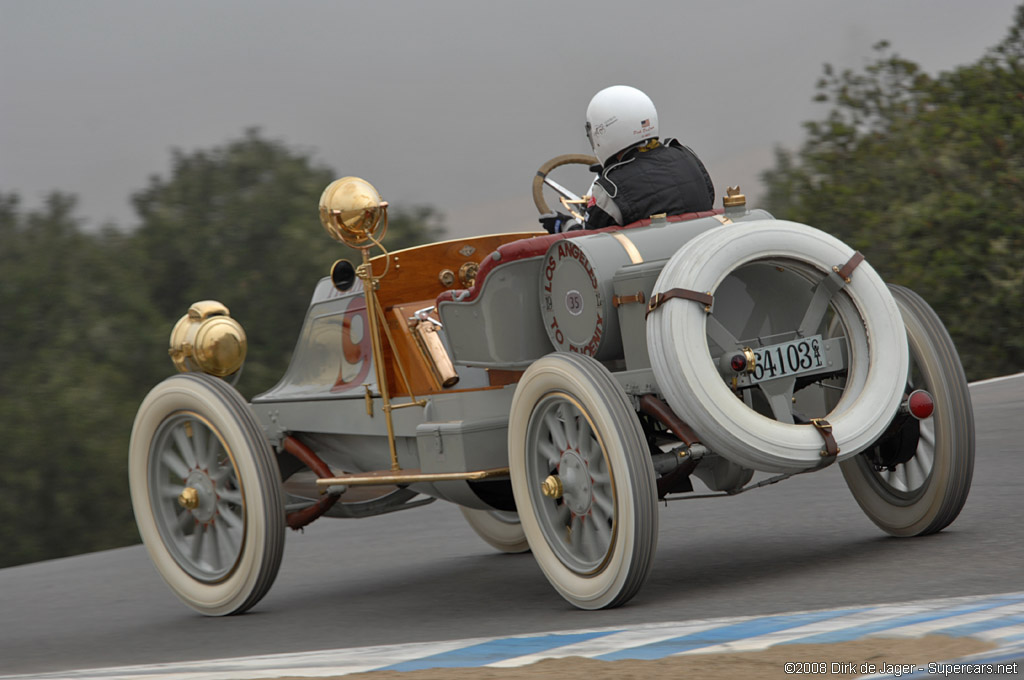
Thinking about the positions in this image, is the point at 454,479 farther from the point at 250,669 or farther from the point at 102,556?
the point at 102,556

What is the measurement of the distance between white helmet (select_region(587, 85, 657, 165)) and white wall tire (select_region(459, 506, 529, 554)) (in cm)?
236

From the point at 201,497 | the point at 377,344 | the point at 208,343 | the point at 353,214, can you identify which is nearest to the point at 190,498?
the point at 201,497

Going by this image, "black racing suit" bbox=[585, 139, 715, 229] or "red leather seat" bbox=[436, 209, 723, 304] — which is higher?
"black racing suit" bbox=[585, 139, 715, 229]

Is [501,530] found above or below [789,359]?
below

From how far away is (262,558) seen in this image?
6.36 m

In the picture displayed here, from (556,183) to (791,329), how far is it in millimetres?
1714

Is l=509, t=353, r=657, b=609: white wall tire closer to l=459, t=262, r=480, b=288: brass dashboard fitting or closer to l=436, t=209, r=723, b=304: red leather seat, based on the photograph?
l=436, t=209, r=723, b=304: red leather seat

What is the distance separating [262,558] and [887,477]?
2.75m

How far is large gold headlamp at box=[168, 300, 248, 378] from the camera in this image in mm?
7184

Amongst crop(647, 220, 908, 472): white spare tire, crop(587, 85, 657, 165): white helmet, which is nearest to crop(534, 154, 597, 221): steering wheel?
crop(587, 85, 657, 165): white helmet

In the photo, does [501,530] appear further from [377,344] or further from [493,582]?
[377,344]

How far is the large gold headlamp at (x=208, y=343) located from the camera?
Answer: 718cm

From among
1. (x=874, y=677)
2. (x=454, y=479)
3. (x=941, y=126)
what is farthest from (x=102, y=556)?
(x=941, y=126)

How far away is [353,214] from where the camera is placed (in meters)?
6.40
